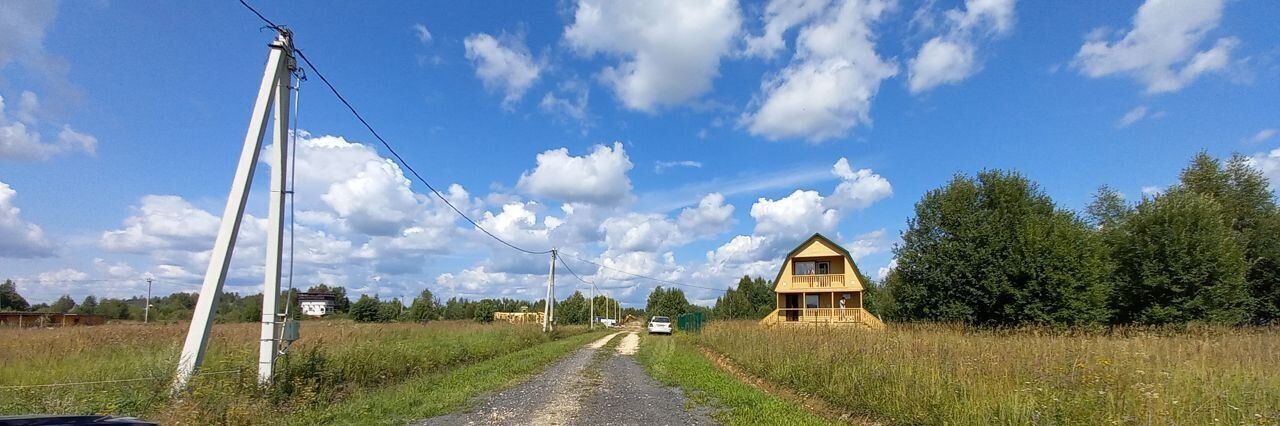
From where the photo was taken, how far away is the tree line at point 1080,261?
2388cm

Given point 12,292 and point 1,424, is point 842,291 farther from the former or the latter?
point 12,292

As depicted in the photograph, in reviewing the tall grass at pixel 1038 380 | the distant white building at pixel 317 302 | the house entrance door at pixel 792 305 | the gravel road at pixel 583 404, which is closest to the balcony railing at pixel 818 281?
the house entrance door at pixel 792 305

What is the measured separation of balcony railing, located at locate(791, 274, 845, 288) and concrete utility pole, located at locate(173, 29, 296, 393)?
30542 millimetres

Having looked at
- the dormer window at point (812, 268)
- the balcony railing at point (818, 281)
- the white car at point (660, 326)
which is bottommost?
the white car at point (660, 326)

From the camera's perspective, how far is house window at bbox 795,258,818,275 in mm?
37344

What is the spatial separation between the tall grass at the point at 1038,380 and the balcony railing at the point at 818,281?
22981mm

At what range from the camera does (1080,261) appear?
25.3m

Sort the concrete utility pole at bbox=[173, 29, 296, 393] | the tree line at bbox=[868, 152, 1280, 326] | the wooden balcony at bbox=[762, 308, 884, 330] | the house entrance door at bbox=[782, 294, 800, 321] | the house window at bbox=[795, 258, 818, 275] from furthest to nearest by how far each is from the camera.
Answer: the house entrance door at bbox=[782, 294, 800, 321] → the house window at bbox=[795, 258, 818, 275] → the wooden balcony at bbox=[762, 308, 884, 330] → the tree line at bbox=[868, 152, 1280, 326] → the concrete utility pole at bbox=[173, 29, 296, 393]

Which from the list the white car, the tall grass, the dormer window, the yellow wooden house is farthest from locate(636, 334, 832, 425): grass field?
the white car

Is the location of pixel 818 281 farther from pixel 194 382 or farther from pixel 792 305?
pixel 194 382

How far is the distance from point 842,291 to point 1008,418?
29916 millimetres

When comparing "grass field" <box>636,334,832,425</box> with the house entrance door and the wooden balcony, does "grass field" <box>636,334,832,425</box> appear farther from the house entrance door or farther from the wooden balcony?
the house entrance door

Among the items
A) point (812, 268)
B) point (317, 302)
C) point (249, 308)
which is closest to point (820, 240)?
point (812, 268)

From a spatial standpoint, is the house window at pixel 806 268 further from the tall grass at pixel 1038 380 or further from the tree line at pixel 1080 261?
the tall grass at pixel 1038 380
